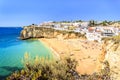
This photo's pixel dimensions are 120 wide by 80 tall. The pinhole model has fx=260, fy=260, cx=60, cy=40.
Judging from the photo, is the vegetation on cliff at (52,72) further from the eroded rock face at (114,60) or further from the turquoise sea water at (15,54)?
the turquoise sea water at (15,54)

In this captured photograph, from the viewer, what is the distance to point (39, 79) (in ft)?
69.9

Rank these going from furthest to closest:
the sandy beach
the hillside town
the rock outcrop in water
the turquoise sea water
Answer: the rock outcrop in water
the hillside town
the turquoise sea water
the sandy beach

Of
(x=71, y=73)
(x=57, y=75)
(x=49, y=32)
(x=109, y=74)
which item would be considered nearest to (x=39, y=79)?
(x=57, y=75)

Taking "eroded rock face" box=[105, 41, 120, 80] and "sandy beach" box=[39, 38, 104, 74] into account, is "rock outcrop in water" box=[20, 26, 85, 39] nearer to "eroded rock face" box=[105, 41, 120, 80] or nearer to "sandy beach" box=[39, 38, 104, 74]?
"sandy beach" box=[39, 38, 104, 74]

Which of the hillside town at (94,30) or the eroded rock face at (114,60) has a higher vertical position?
the eroded rock face at (114,60)

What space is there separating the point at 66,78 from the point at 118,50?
223 inches

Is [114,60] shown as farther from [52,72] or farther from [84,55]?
[84,55]

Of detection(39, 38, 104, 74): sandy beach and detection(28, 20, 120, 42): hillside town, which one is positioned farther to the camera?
detection(28, 20, 120, 42): hillside town

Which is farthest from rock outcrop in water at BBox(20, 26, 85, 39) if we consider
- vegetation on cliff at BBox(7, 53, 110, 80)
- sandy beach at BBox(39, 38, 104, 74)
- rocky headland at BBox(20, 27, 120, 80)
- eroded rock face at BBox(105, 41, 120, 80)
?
eroded rock face at BBox(105, 41, 120, 80)

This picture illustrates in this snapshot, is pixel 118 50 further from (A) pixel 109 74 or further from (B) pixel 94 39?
(B) pixel 94 39

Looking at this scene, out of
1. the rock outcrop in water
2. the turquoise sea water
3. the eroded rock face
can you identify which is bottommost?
the turquoise sea water

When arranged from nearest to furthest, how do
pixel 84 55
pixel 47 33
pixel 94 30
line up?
pixel 84 55 → pixel 94 30 → pixel 47 33

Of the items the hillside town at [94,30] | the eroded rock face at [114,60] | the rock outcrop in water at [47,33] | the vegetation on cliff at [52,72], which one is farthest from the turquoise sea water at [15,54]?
the rock outcrop in water at [47,33]

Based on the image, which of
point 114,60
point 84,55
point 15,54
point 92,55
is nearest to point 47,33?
point 15,54
